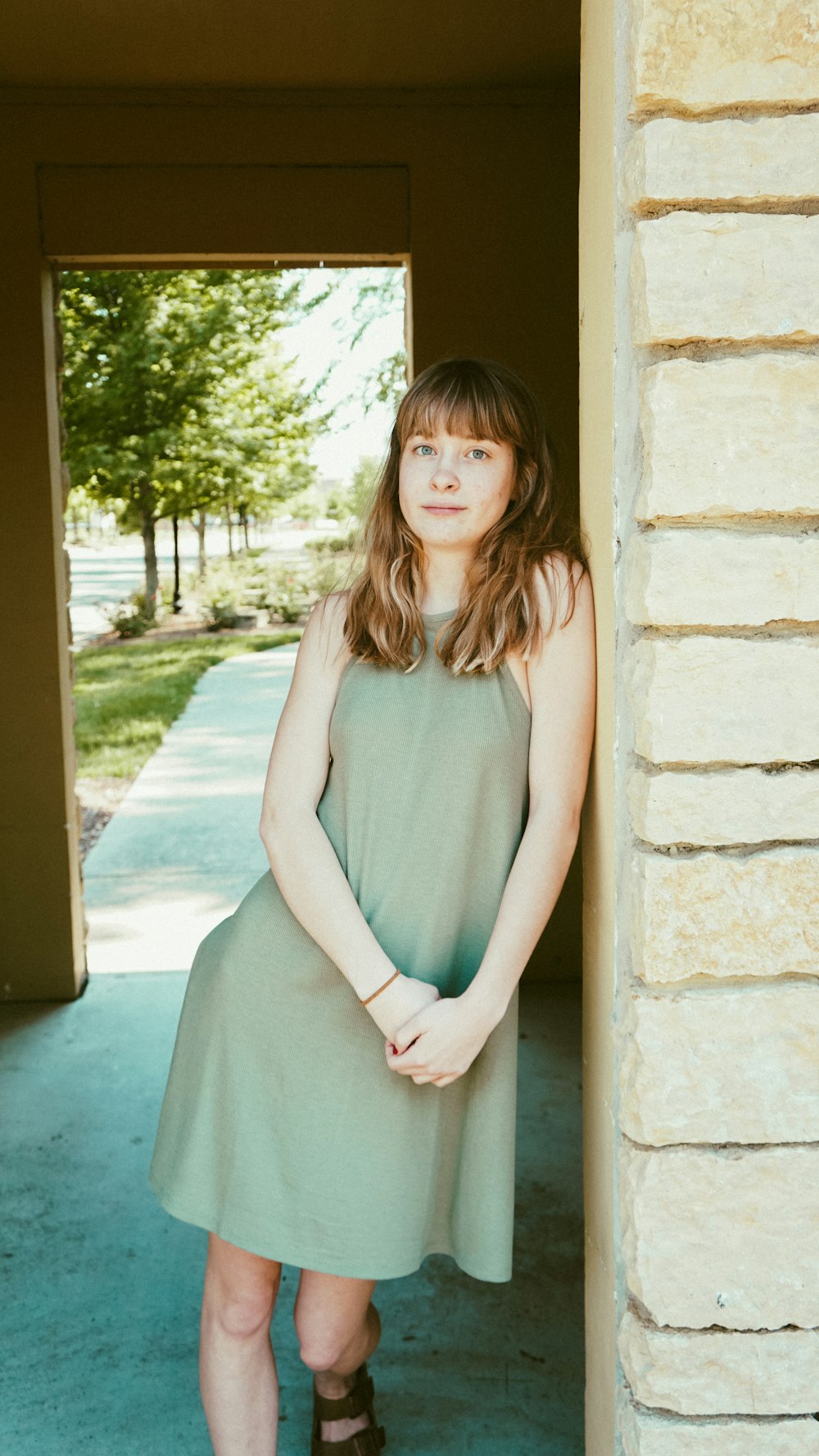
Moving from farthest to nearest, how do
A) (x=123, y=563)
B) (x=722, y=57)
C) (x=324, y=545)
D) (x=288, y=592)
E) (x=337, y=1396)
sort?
(x=123, y=563)
(x=324, y=545)
(x=288, y=592)
(x=337, y=1396)
(x=722, y=57)

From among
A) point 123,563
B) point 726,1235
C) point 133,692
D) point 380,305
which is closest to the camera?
point 726,1235

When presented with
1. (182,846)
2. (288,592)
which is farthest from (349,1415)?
(288,592)

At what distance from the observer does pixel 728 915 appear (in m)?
1.38

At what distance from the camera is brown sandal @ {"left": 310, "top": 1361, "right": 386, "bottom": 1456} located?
83.4 inches

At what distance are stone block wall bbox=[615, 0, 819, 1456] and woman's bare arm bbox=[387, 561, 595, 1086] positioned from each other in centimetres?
18

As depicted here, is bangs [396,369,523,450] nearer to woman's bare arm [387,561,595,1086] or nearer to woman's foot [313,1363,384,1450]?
woman's bare arm [387,561,595,1086]

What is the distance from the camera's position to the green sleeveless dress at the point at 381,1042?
1.72m

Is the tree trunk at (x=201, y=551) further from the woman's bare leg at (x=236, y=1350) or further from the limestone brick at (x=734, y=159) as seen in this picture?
the limestone brick at (x=734, y=159)

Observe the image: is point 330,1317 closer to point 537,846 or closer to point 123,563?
point 537,846

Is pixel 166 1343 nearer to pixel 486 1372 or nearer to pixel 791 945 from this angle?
pixel 486 1372

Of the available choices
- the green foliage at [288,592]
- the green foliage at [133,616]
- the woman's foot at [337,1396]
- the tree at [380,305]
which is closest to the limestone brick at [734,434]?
the woman's foot at [337,1396]

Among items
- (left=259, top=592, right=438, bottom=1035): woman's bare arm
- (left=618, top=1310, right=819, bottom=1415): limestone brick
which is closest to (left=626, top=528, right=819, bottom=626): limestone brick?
(left=259, top=592, right=438, bottom=1035): woman's bare arm

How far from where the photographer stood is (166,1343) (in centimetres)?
257

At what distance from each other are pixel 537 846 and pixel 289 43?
3.05m
